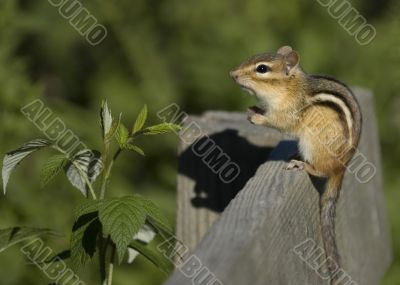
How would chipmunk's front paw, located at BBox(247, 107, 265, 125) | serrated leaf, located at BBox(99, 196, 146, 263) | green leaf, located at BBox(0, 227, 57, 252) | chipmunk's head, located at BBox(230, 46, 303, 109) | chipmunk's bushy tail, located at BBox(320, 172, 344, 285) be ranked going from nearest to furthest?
serrated leaf, located at BBox(99, 196, 146, 263), green leaf, located at BBox(0, 227, 57, 252), chipmunk's bushy tail, located at BBox(320, 172, 344, 285), chipmunk's front paw, located at BBox(247, 107, 265, 125), chipmunk's head, located at BBox(230, 46, 303, 109)

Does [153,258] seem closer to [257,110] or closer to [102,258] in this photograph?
[102,258]

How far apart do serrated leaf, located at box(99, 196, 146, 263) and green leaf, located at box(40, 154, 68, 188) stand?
174mm

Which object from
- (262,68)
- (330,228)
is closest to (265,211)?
(330,228)

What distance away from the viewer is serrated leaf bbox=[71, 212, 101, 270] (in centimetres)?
188

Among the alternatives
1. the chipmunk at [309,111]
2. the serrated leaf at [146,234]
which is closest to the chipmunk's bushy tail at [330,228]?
the chipmunk at [309,111]

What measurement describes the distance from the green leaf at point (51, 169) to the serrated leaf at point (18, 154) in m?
0.06

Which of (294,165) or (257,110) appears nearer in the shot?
(294,165)

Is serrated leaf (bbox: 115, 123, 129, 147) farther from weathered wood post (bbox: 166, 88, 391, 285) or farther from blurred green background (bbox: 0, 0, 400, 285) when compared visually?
blurred green background (bbox: 0, 0, 400, 285)

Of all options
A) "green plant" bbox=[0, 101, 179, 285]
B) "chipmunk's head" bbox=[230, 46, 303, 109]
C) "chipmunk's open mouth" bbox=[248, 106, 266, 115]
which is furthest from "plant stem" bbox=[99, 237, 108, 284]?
"chipmunk's head" bbox=[230, 46, 303, 109]

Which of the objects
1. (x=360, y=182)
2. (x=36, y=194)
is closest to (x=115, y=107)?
(x=36, y=194)

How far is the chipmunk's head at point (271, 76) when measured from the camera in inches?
137

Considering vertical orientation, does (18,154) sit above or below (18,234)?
above

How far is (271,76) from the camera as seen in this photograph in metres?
3.56

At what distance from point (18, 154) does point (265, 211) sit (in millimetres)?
590
